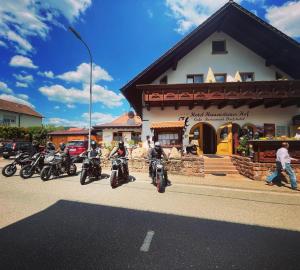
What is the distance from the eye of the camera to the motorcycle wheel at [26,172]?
28.3ft

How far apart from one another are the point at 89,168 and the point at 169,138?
273 inches

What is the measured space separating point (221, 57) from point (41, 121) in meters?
45.9

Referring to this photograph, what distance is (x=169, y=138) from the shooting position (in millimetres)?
13953

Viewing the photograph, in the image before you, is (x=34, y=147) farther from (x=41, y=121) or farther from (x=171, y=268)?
(x=41, y=121)

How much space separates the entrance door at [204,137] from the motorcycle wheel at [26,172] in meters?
10.2

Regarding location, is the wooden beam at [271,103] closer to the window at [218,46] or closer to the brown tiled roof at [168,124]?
the window at [218,46]

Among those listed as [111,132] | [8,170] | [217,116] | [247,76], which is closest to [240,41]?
[247,76]

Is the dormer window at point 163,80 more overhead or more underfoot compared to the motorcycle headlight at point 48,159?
more overhead

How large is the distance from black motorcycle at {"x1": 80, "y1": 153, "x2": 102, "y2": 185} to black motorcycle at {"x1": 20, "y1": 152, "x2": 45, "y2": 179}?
242 cm

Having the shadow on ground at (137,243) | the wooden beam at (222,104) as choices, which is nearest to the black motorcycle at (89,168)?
the shadow on ground at (137,243)

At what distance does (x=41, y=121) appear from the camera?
47.7m

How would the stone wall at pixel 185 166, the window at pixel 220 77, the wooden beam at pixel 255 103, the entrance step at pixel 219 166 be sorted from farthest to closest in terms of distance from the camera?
1. the window at pixel 220 77
2. the wooden beam at pixel 255 103
3. the entrance step at pixel 219 166
4. the stone wall at pixel 185 166

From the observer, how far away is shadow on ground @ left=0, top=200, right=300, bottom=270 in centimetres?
284

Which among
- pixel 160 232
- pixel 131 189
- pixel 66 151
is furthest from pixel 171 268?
pixel 66 151
